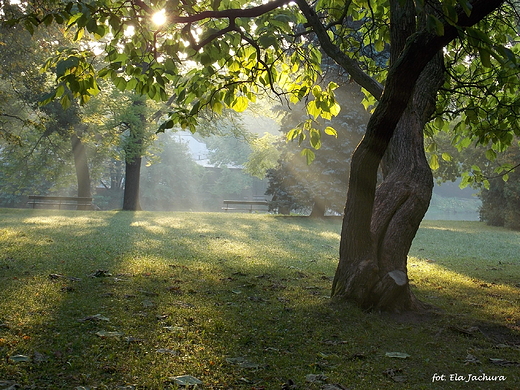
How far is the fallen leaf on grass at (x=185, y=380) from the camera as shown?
314 cm

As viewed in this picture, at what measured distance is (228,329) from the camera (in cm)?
442

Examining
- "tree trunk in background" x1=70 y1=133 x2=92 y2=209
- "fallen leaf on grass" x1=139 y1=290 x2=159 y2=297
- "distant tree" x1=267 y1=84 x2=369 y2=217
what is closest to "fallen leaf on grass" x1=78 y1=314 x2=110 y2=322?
"fallen leaf on grass" x1=139 y1=290 x2=159 y2=297

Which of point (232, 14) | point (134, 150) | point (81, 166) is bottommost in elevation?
point (81, 166)

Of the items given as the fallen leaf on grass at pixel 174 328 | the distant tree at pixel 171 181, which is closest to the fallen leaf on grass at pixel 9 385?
the fallen leaf on grass at pixel 174 328

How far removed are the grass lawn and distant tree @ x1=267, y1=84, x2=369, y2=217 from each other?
15.2 metres

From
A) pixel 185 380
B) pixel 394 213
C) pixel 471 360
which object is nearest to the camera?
pixel 185 380

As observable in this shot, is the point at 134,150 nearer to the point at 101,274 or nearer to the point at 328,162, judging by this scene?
the point at 328,162

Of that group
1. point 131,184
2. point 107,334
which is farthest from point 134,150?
point 107,334

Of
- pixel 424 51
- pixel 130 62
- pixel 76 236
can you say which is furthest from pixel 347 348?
pixel 76 236

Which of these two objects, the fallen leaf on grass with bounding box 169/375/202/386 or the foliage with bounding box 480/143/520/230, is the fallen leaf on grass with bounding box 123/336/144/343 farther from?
the foliage with bounding box 480/143/520/230

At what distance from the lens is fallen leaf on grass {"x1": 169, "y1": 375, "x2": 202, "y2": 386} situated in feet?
10.3

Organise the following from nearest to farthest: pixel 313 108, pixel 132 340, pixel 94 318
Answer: pixel 132 340
pixel 94 318
pixel 313 108

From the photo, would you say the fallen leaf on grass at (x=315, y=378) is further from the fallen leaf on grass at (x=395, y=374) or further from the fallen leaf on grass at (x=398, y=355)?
the fallen leaf on grass at (x=398, y=355)

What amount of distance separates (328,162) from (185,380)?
21542 millimetres
